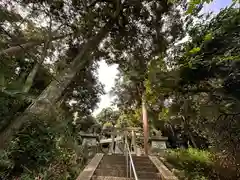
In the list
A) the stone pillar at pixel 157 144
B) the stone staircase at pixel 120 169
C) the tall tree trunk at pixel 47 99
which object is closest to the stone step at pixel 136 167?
the stone staircase at pixel 120 169

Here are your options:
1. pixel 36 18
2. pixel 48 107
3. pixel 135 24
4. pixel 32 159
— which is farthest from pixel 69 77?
pixel 135 24

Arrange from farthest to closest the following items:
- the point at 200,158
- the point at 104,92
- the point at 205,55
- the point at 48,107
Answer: the point at 104,92 < the point at 200,158 < the point at 205,55 < the point at 48,107

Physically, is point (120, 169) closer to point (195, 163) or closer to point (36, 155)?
point (36, 155)

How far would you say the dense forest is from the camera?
5277mm

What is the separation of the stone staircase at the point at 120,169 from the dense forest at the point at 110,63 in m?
1.29

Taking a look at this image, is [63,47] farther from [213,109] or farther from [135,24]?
[213,109]

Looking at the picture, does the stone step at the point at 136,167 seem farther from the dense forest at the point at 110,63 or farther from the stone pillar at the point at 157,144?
the stone pillar at the point at 157,144

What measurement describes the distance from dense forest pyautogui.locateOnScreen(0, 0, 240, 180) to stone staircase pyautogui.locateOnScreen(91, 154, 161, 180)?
1294mm

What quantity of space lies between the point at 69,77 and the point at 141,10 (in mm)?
4239

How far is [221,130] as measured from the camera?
6.14 meters

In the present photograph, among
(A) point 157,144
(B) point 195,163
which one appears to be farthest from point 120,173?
(A) point 157,144

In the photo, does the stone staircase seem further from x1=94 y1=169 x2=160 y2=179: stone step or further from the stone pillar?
the stone pillar

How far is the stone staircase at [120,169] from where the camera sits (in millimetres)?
4875

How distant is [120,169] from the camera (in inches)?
216
